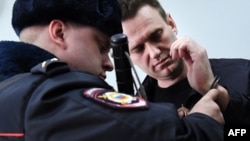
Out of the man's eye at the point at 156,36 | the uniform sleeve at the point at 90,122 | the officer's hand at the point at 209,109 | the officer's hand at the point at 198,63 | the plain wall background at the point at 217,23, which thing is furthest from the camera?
the plain wall background at the point at 217,23

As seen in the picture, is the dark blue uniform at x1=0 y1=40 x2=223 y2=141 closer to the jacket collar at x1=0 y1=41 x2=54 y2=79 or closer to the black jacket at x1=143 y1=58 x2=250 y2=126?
the jacket collar at x1=0 y1=41 x2=54 y2=79

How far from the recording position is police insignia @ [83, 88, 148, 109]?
17.3 inches

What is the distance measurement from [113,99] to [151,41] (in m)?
0.59

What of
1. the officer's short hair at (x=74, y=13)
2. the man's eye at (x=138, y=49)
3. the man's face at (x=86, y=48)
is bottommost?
the man's eye at (x=138, y=49)

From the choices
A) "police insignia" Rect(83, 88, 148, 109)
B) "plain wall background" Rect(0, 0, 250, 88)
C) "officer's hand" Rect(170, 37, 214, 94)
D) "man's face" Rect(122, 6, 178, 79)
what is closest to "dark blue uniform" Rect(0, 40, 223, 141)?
"police insignia" Rect(83, 88, 148, 109)

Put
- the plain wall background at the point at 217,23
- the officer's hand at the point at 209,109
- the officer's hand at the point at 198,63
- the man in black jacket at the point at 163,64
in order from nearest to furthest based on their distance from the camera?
the officer's hand at the point at 209,109 → the officer's hand at the point at 198,63 → the man in black jacket at the point at 163,64 → the plain wall background at the point at 217,23

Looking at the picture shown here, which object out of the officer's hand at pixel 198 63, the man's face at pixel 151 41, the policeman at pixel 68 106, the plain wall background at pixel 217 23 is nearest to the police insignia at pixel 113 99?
the policeman at pixel 68 106

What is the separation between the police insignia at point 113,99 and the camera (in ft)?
1.44

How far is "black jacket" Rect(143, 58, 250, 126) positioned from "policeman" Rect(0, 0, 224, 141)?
0.21 m

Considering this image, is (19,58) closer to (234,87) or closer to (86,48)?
(86,48)

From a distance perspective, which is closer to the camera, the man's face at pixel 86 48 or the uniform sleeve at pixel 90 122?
the uniform sleeve at pixel 90 122

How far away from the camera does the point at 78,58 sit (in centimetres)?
59

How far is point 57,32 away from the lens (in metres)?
0.59

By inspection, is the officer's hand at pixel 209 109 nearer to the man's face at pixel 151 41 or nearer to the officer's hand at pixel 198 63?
the officer's hand at pixel 198 63
